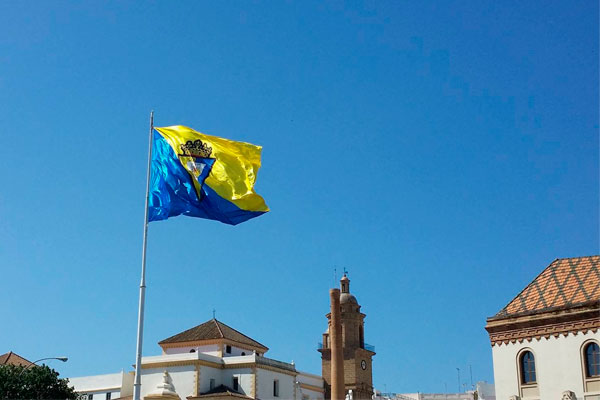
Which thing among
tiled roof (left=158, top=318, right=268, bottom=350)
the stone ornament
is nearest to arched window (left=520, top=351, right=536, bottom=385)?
the stone ornament

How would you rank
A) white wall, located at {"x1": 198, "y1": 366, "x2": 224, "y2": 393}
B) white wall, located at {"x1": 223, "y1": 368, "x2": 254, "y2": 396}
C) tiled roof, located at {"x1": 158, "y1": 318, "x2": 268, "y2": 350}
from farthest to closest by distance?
tiled roof, located at {"x1": 158, "y1": 318, "x2": 268, "y2": 350}, white wall, located at {"x1": 223, "y1": 368, "x2": 254, "y2": 396}, white wall, located at {"x1": 198, "y1": 366, "x2": 224, "y2": 393}

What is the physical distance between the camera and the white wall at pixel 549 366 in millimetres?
35125

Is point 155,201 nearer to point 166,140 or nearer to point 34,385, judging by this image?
point 166,140

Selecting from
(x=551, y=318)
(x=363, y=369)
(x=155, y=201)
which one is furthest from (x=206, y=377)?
(x=155, y=201)

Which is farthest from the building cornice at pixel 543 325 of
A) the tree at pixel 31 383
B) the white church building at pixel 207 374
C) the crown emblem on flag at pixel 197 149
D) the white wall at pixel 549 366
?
the tree at pixel 31 383

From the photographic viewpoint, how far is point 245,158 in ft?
74.3

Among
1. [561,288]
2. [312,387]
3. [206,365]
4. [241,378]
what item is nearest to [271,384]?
[241,378]

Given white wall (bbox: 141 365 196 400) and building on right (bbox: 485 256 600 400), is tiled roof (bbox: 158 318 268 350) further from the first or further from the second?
building on right (bbox: 485 256 600 400)

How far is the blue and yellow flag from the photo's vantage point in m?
22.1

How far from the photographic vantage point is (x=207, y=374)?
6191cm

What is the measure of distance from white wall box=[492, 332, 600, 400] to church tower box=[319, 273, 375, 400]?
44.0 meters

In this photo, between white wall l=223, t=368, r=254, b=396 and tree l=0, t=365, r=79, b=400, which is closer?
tree l=0, t=365, r=79, b=400

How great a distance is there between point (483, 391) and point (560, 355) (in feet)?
200

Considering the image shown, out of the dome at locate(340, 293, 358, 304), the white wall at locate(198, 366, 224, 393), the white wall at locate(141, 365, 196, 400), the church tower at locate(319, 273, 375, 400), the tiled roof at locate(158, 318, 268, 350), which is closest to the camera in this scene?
the white wall at locate(141, 365, 196, 400)
